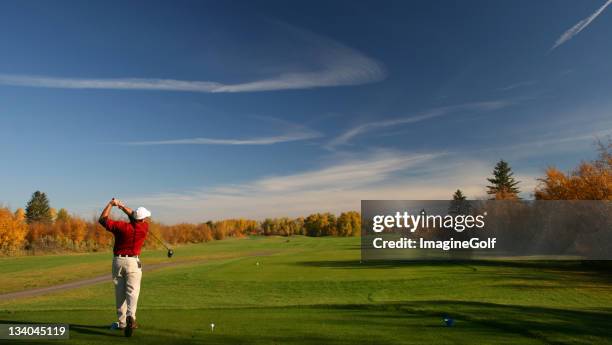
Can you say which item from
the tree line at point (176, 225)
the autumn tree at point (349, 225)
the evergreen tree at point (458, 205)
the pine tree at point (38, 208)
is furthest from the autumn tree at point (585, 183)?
the autumn tree at point (349, 225)

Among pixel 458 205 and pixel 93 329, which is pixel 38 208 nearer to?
pixel 458 205

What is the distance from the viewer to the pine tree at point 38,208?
4879 inches

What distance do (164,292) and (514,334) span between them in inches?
943

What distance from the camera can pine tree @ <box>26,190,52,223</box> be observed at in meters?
124

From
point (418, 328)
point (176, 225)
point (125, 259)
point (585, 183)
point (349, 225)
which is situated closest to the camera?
point (418, 328)

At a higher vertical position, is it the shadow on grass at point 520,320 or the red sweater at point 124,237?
the red sweater at point 124,237

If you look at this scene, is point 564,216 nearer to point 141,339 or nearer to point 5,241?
point 141,339

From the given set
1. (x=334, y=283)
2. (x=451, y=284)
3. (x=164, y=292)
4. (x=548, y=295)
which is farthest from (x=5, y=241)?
(x=548, y=295)

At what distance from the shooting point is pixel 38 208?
411 ft

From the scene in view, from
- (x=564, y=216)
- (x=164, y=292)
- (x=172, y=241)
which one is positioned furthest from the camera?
(x=172, y=241)

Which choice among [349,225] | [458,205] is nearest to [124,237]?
[458,205]

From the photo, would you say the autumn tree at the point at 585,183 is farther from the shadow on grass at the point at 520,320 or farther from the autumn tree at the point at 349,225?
the autumn tree at the point at 349,225

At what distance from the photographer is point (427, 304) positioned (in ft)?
37.6

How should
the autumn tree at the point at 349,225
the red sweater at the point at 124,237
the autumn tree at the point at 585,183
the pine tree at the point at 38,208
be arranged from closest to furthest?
the red sweater at the point at 124,237, the autumn tree at the point at 585,183, the pine tree at the point at 38,208, the autumn tree at the point at 349,225
